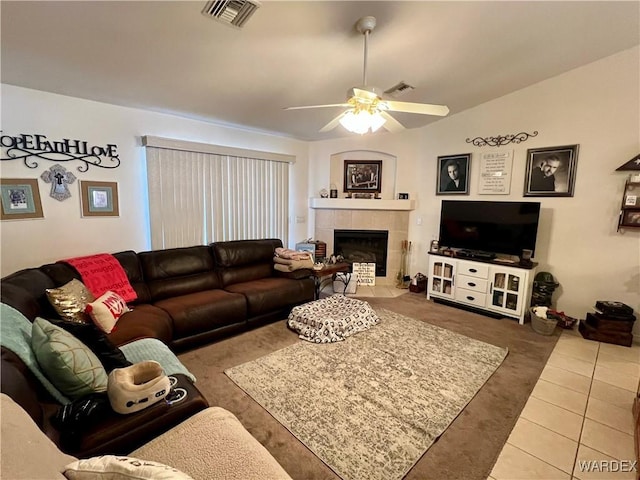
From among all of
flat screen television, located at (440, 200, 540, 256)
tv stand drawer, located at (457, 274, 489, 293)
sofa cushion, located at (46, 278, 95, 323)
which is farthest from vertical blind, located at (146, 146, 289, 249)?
tv stand drawer, located at (457, 274, 489, 293)

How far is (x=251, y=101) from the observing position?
3.43 metres

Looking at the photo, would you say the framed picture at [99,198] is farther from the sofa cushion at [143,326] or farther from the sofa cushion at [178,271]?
the sofa cushion at [143,326]

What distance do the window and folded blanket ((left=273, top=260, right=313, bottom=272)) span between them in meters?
0.95

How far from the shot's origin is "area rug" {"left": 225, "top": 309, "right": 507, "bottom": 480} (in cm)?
178

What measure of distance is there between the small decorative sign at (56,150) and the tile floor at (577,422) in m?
4.27

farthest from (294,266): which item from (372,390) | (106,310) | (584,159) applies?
(584,159)

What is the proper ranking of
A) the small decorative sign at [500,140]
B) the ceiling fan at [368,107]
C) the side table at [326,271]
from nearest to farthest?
1. the ceiling fan at [368,107]
2. the small decorative sign at [500,140]
3. the side table at [326,271]

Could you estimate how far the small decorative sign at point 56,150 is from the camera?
271 cm

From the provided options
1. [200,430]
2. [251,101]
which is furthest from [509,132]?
[200,430]

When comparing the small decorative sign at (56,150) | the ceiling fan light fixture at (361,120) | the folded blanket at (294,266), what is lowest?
the folded blanket at (294,266)

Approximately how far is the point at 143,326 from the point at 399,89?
11.5 feet

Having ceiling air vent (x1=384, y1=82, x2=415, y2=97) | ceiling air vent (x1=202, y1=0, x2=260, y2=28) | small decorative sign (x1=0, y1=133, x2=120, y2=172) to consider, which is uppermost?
ceiling air vent (x1=384, y1=82, x2=415, y2=97)

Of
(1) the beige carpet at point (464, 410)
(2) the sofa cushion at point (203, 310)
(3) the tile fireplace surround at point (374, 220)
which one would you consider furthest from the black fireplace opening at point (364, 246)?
(2) the sofa cushion at point (203, 310)

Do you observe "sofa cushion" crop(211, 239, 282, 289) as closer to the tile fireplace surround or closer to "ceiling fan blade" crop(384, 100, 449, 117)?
the tile fireplace surround
